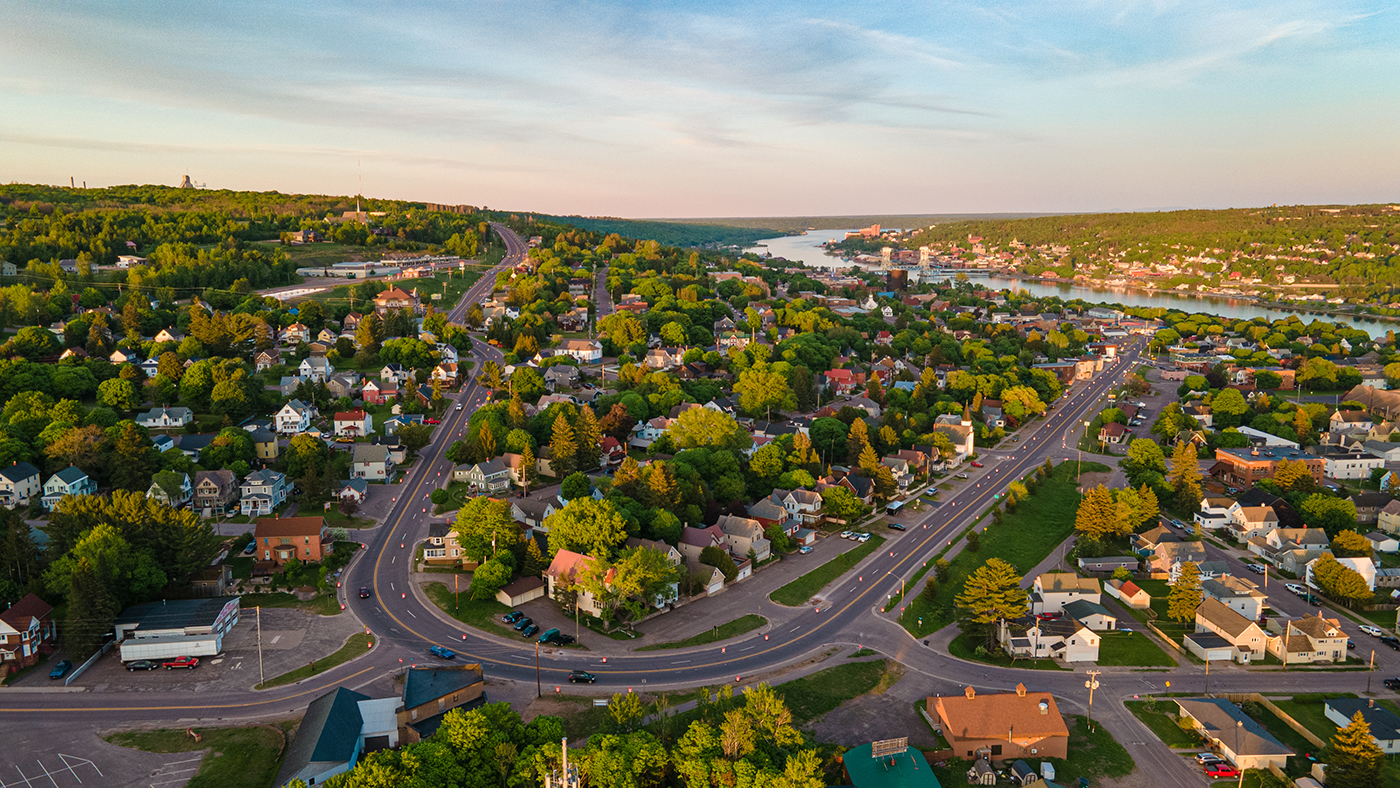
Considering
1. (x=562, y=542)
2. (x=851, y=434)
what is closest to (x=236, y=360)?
(x=562, y=542)

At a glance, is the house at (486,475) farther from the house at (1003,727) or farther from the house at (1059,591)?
the house at (1003,727)

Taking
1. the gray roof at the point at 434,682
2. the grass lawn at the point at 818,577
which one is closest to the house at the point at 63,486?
the gray roof at the point at 434,682

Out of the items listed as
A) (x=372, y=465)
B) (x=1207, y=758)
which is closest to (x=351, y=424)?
(x=372, y=465)

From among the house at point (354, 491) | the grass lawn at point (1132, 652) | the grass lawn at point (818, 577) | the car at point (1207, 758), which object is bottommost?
the grass lawn at point (1132, 652)

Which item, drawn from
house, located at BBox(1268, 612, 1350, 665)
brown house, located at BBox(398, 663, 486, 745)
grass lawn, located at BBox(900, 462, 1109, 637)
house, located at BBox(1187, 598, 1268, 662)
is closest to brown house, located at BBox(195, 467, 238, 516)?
brown house, located at BBox(398, 663, 486, 745)

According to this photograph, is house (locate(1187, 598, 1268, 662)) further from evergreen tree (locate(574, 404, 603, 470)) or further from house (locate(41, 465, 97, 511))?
house (locate(41, 465, 97, 511))

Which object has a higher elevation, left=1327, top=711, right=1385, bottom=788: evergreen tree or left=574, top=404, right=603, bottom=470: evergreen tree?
left=574, top=404, right=603, bottom=470: evergreen tree
